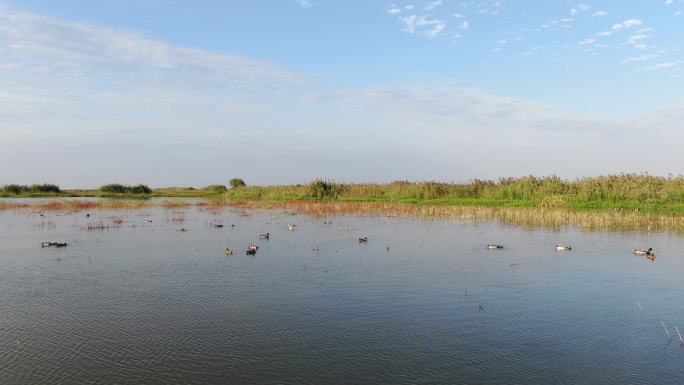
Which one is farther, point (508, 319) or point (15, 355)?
point (508, 319)

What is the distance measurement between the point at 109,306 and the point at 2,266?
7198 mm

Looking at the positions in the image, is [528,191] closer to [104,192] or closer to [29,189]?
[104,192]

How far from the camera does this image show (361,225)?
28.5 metres

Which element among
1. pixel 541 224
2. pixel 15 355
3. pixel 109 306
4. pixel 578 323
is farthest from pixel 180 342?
pixel 541 224

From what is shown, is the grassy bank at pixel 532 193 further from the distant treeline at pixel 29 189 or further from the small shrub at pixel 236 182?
the distant treeline at pixel 29 189

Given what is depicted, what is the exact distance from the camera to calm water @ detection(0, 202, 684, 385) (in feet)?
24.8

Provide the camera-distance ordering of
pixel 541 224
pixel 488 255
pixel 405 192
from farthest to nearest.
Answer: pixel 405 192
pixel 541 224
pixel 488 255

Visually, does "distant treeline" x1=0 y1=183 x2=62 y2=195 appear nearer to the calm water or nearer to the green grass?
the green grass

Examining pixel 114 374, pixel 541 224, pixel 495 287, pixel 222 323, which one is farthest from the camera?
pixel 541 224

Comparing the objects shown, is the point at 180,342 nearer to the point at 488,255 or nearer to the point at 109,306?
the point at 109,306

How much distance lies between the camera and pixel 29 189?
2869 inches

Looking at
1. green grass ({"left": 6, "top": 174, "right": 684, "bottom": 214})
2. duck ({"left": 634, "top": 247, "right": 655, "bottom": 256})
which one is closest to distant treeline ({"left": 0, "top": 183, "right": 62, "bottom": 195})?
green grass ({"left": 6, "top": 174, "right": 684, "bottom": 214})

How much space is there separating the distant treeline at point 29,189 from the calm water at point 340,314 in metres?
61.1

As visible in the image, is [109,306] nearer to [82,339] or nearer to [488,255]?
[82,339]
